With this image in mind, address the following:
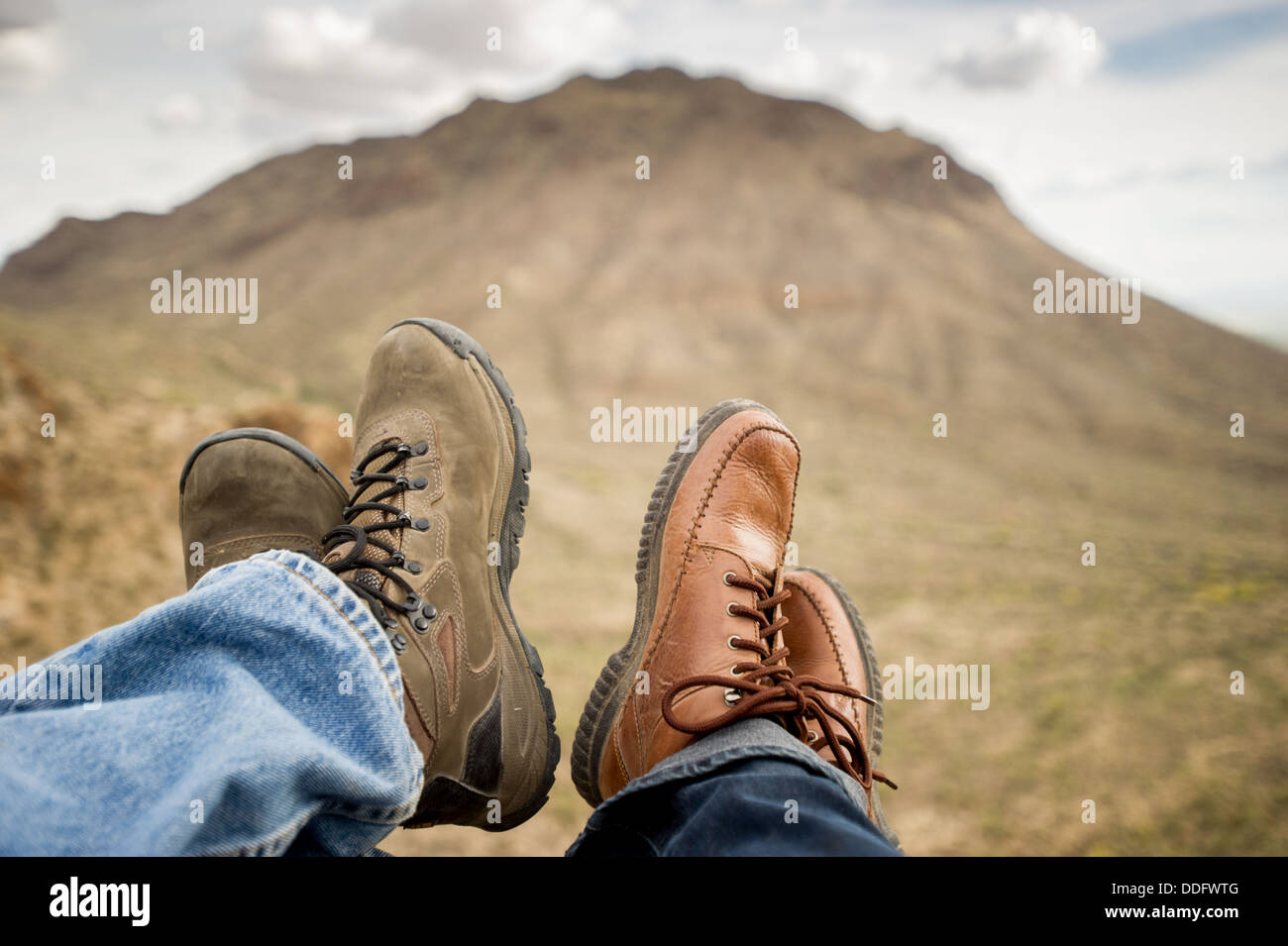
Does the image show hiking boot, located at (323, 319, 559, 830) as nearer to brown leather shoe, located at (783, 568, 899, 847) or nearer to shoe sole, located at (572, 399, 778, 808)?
shoe sole, located at (572, 399, 778, 808)

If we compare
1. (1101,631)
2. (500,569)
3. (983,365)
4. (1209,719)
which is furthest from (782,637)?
(983,365)

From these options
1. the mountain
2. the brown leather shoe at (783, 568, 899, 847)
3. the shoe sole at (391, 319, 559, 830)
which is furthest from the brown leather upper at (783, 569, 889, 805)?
the mountain

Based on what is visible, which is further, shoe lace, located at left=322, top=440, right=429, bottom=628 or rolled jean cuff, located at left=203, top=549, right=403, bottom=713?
shoe lace, located at left=322, top=440, right=429, bottom=628

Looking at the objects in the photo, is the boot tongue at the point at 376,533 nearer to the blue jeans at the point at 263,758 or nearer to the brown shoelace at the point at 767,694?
the blue jeans at the point at 263,758

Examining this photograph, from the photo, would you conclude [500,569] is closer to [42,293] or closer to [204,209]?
[42,293]

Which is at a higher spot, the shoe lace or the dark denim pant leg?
the shoe lace

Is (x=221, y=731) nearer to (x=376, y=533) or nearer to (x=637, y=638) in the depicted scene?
(x=376, y=533)
